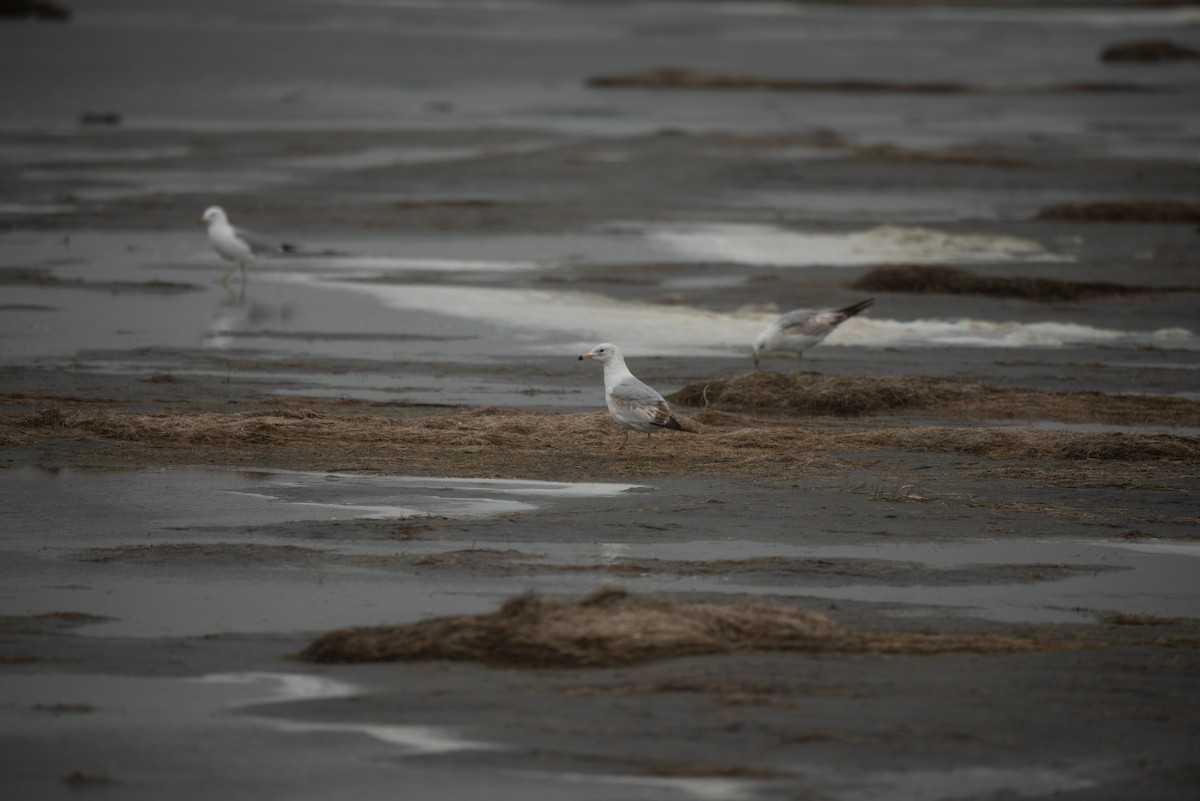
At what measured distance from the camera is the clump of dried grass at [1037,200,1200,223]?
25125 mm

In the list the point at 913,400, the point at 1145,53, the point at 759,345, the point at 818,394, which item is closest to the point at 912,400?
the point at 913,400

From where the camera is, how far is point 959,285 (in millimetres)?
18828

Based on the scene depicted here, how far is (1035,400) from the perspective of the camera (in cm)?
1355

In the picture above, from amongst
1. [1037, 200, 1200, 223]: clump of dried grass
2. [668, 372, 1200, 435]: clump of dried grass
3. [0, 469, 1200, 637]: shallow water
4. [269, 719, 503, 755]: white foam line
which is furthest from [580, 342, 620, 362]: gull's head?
[1037, 200, 1200, 223]: clump of dried grass

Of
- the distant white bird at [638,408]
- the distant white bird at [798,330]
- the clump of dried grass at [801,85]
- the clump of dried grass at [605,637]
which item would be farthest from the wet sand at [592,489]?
the clump of dried grass at [801,85]

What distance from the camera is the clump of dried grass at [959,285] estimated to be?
737 inches

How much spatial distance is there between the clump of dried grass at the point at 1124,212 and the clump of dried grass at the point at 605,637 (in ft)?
61.3

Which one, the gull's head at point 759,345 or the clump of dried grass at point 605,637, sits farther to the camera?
the gull's head at point 759,345

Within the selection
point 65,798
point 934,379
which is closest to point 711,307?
point 934,379

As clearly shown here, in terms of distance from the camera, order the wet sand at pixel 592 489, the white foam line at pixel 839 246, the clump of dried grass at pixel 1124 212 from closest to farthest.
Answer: the wet sand at pixel 592 489 → the white foam line at pixel 839 246 → the clump of dried grass at pixel 1124 212

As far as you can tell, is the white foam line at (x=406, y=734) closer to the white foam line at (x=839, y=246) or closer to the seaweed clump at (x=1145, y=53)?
the white foam line at (x=839, y=246)

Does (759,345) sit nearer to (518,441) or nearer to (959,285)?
(518,441)

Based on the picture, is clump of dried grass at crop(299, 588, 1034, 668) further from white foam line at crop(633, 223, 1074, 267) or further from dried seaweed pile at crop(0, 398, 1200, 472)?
white foam line at crop(633, 223, 1074, 267)

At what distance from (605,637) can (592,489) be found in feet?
10.6
